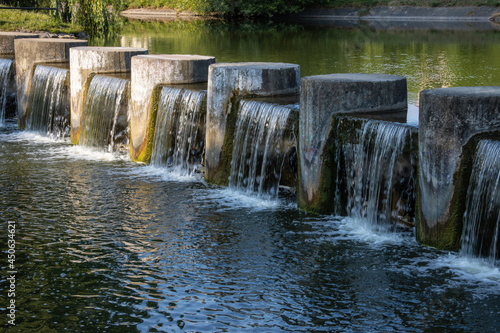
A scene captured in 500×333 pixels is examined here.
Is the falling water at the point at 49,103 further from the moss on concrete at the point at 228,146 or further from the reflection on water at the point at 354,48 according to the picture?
the reflection on water at the point at 354,48

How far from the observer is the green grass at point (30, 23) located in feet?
82.7

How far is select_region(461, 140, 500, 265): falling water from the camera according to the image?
7887 mm

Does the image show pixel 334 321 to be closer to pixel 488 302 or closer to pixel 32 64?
pixel 488 302

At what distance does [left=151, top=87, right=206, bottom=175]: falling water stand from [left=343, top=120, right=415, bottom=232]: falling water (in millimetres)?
3563

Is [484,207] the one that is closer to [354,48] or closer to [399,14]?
[354,48]

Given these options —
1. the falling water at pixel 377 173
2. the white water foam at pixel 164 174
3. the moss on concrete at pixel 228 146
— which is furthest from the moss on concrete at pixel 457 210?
the white water foam at pixel 164 174

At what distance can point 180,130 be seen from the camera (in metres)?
12.9

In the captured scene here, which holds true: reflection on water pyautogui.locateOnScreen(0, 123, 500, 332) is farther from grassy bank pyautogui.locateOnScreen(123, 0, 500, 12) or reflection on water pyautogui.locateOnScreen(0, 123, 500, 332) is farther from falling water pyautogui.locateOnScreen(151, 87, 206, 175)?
grassy bank pyautogui.locateOnScreen(123, 0, 500, 12)

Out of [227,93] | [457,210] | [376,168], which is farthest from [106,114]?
[457,210]

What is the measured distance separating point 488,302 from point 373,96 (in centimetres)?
366

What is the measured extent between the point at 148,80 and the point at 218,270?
5991 millimetres

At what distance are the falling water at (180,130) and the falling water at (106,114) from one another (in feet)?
4.75

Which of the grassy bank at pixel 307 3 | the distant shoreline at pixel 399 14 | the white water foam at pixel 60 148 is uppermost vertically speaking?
the grassy bank at pixel 307 3

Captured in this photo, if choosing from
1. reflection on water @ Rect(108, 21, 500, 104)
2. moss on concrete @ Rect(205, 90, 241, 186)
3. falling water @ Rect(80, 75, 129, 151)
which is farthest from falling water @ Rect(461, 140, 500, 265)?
falling water @ Rect(80, 75, 129, 151)
